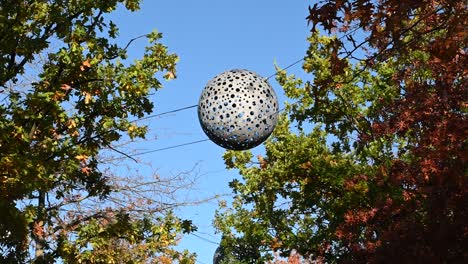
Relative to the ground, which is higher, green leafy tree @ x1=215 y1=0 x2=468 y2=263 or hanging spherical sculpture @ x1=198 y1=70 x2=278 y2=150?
green leafy tree @ x1=215 y1=0 x2=468 y2=263

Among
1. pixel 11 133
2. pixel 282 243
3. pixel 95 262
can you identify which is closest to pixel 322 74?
pixel 282 243

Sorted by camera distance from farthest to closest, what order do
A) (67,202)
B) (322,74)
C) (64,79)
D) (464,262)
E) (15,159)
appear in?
(322,74)
(67,202)
(464,262)
(64,79)
(15,159)

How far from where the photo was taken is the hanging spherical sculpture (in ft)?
20.7

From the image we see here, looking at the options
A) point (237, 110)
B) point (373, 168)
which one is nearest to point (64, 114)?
point (237, 110)

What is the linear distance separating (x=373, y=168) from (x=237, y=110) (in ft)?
26.5

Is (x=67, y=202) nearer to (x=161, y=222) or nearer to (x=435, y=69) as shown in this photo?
(x=161, y=222)

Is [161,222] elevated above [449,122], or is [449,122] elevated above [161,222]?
[449,122]

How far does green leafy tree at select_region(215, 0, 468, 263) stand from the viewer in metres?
9.75

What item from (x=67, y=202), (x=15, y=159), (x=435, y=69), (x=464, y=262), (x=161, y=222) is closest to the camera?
(x=15, y=159)

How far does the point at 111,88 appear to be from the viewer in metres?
8.70

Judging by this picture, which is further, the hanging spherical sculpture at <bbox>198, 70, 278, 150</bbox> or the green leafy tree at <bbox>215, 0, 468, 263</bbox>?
the green leafy tree at <bbox>215, 0, 468, 263</bbox>

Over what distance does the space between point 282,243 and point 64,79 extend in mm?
8440

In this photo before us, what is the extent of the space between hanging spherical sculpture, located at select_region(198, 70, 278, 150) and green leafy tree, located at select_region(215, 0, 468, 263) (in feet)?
5.35

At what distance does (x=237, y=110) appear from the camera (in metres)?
6.31
